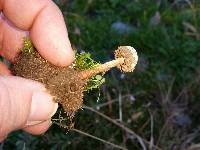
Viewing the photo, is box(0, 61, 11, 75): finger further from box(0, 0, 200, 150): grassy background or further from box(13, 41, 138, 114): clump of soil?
box(0, 0, 200, 150): grassy background

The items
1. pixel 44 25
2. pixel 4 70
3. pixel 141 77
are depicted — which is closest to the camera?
pixel 44 25

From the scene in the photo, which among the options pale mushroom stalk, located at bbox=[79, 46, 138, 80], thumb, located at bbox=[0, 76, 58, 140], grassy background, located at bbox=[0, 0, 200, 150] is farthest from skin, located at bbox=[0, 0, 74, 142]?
grassy background, located at bbox=[0, 0, 200, 150]

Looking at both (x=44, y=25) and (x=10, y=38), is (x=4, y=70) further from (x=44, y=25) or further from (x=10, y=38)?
(x=44, y=25)

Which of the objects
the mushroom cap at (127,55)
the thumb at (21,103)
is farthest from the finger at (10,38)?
the mushroom cap at (127,55)

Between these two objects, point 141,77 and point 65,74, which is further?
point 141,77

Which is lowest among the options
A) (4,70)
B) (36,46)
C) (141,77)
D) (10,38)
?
(141,77)

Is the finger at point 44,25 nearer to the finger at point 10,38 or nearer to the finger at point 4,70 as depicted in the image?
the finger at point 10,38

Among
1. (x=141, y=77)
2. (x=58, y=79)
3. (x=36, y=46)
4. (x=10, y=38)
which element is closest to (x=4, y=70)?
(x=10, y=38)
